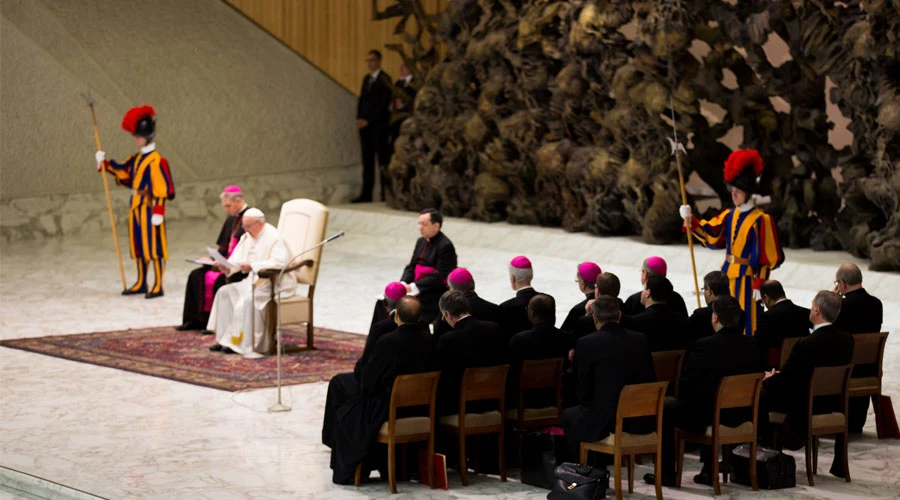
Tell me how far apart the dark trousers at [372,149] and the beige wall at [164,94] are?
1.70ft

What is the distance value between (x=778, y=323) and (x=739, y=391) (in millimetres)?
1103

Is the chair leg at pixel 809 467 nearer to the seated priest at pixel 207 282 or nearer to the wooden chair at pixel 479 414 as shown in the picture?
the wooden chair at pixel 479 414

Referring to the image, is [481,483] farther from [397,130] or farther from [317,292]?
[397,130]

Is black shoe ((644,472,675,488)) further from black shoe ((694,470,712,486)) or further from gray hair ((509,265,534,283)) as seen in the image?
gray hair ((509,265,534,283))

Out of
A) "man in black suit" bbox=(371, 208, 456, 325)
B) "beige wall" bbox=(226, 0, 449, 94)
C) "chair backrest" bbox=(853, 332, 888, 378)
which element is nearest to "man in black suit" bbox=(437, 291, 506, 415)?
"chair backrest" bbox=(853, 332, 888, 378)

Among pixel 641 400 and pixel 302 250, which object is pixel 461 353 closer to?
pixel 641 400

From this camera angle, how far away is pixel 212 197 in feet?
59.2

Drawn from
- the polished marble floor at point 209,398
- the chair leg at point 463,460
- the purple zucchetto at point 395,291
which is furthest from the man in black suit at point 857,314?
the purple zucchetto at point 395,291

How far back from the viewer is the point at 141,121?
1267cm

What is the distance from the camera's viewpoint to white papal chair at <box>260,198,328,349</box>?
10.4m

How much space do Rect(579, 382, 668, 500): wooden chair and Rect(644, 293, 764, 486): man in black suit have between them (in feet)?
0.91

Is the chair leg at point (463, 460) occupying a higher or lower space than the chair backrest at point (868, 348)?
lower

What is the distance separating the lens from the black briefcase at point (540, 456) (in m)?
6.82

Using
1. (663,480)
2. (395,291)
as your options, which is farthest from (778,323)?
(395,291)
